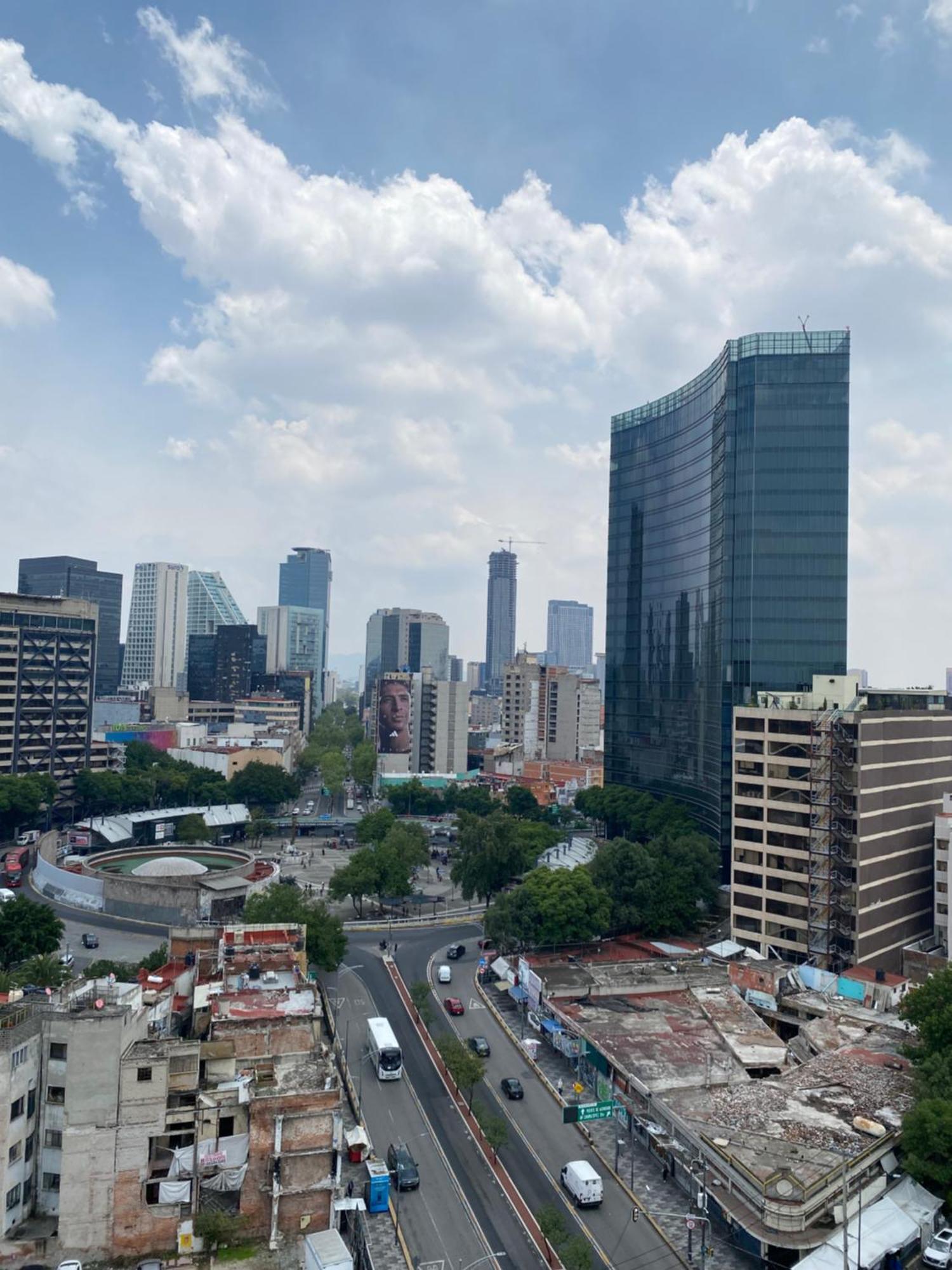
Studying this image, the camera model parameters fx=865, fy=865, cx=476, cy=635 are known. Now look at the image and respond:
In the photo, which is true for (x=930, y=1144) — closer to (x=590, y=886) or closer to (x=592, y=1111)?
(x=592, y=1111)

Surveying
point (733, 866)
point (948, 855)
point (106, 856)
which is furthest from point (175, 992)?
point (948, 855)

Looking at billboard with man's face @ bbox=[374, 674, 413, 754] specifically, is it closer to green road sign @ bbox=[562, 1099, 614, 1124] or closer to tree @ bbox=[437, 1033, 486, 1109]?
tree @ bbox=[437, 1033, 486, 1109]

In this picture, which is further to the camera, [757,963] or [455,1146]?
[757,963]

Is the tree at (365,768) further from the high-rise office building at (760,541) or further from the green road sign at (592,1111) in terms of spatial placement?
the green road sign at (592,1111)

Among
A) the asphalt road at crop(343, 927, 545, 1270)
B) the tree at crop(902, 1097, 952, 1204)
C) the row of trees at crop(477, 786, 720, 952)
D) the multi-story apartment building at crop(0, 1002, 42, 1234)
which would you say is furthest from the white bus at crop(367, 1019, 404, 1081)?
the tree at crop(902, 1097, 952, 1204)

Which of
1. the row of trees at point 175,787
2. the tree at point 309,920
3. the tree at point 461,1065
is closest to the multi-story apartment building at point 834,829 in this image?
the tree at point 461,1065

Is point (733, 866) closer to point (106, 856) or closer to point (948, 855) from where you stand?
point (948, 855)
